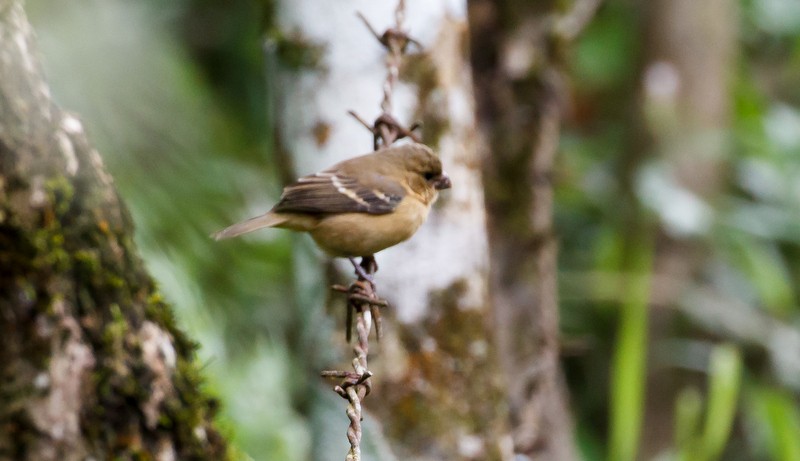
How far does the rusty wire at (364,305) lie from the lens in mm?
1737

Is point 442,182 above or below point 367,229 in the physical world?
above

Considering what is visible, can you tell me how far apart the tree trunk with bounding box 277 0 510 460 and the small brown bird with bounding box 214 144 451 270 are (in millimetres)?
124

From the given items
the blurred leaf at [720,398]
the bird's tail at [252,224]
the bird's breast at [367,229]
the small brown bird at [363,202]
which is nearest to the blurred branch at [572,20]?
the small brown bird at [363,202]

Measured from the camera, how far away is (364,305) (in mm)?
2207

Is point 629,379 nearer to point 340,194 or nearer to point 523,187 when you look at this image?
point 523,187

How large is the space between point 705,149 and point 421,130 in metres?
3.19

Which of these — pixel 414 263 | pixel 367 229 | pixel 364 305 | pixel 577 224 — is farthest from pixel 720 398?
pixel 364 305

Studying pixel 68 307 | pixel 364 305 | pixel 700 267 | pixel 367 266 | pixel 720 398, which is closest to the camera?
pixel 68 307

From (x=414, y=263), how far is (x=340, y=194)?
354 mm

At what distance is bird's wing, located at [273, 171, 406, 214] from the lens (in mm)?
2865

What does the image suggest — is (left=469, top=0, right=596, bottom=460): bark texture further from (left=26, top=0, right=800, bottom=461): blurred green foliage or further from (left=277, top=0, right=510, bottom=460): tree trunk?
(left=277, top=0, right=510, bottom=460): tree trunk

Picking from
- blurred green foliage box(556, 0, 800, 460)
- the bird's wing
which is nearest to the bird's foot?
the bird's wing

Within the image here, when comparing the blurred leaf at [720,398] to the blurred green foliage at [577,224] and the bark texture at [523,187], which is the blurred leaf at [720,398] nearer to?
the blurred green foliage at [577,224]

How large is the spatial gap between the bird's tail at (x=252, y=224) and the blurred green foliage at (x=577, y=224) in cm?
37
